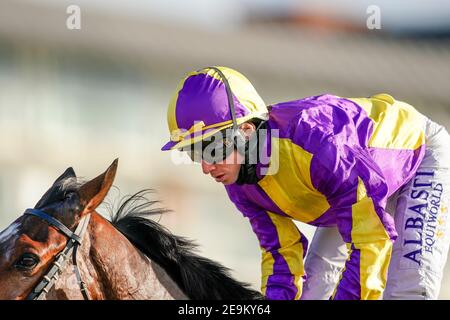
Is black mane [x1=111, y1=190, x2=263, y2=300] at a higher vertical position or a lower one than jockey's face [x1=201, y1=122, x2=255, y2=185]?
lower

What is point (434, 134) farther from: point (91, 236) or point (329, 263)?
point (91, 236)

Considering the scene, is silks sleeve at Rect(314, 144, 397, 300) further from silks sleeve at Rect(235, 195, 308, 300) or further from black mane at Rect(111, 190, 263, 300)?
black mane at Rect(111, 190, 263, 300)

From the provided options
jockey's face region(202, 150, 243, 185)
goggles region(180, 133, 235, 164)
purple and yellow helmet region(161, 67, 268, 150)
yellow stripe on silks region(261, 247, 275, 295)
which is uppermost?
purple and yellow helmet region(161, 67, 268, 150)

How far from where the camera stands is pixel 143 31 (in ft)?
24.2

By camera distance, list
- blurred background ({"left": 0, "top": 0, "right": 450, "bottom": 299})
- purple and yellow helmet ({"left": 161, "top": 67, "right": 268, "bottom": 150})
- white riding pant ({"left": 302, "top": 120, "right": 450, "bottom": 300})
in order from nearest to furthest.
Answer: purple and yellow helmet ({"left": 161, "top": 67, "right": 268, "bottom": 150}) < white riding pant ({"left": 302, "top": 120, "right": 450, "bottom": 300}) < blurred background ({"left": 0, "top": 0, "right": 450, "bottom": 299})

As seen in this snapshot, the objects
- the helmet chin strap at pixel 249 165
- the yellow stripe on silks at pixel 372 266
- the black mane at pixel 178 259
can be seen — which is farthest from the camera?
the black mane at pixel 178 259

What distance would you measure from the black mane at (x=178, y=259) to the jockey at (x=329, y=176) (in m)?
0.16

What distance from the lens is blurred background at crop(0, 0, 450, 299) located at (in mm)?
6520

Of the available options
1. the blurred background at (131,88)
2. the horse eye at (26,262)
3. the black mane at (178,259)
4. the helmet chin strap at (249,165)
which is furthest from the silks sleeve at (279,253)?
the blurred background at (131,88)

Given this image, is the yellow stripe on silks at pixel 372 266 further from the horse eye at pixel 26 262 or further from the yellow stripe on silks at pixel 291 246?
the horse eye at pixel 26 262

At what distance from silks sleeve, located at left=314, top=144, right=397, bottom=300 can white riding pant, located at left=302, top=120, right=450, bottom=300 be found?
31 centimetres

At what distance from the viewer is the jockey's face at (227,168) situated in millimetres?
2715

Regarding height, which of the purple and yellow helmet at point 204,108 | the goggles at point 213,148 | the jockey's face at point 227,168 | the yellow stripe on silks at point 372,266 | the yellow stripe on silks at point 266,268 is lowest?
the yellow stripe on silks at point 266,268

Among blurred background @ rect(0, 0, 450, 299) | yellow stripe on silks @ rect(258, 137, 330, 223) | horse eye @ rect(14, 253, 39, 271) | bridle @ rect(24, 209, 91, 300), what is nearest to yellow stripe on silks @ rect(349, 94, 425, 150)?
yellow stripe on silks @ rect(258, 137, 330, 223)
